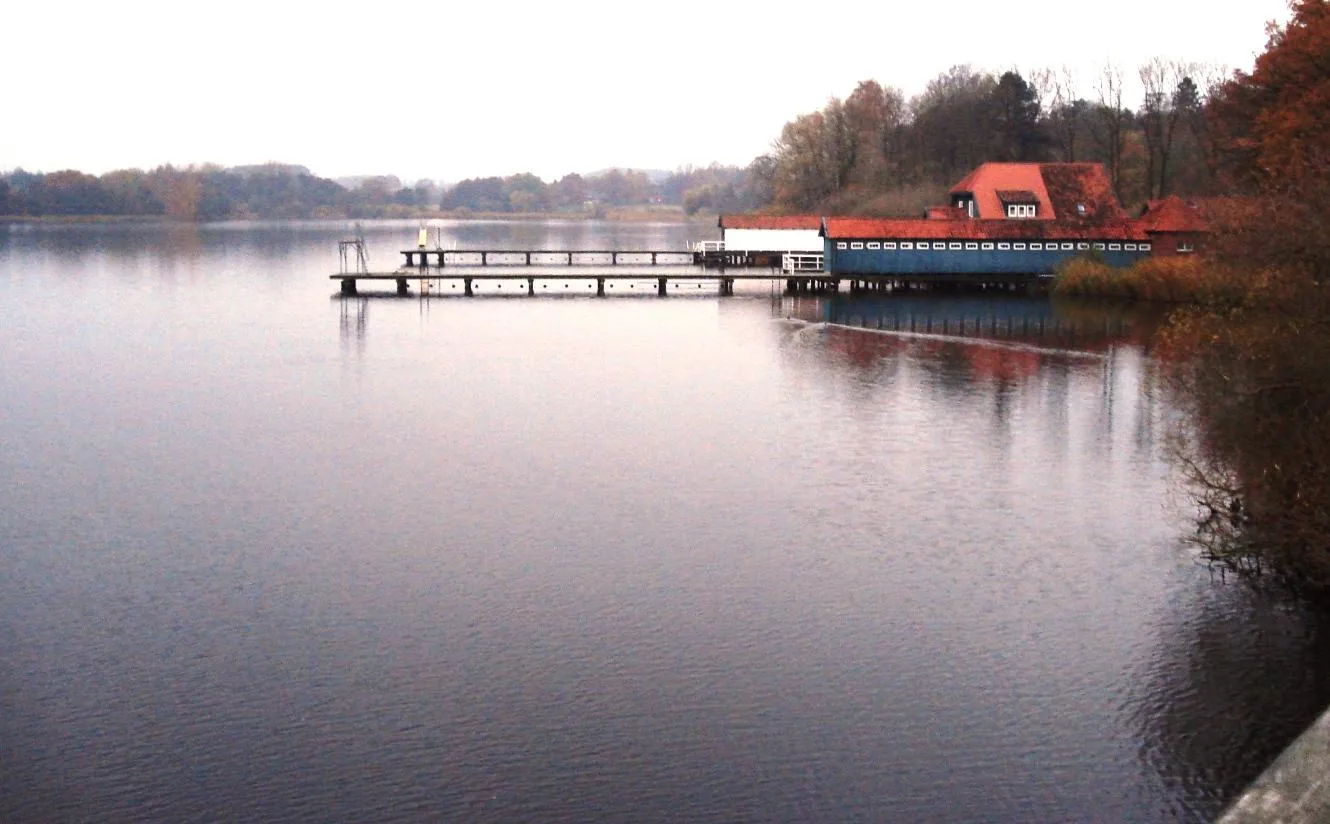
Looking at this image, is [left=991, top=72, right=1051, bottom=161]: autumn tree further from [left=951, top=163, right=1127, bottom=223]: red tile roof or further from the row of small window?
the row of small window

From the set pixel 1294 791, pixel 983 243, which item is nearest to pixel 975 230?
pixel 983 243

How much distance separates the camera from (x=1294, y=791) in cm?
929

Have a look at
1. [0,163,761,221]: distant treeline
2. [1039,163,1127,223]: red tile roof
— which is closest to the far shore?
[0,163,761,221]: distant treeline

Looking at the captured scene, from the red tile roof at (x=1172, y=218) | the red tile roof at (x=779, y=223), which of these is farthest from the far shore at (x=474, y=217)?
the red tile roof at (x=1172, y=218)

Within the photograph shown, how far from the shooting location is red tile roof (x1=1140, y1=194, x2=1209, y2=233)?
4299 cm

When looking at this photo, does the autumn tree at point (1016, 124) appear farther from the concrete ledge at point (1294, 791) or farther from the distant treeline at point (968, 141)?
the concrete ledge at point (1294, 791)

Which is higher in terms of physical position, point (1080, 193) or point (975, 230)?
point (1080, 193)

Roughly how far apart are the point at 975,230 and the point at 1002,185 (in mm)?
4377

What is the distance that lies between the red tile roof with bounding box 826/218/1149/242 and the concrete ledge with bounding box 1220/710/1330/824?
36.6 meters

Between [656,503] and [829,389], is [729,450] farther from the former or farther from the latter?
[829,389]

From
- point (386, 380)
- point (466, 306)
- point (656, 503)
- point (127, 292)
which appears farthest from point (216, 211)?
point (656, 503)

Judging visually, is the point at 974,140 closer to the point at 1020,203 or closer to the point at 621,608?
the point at 1020,203

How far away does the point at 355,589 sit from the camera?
14703mm

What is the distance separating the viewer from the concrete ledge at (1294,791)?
29.6 feet
